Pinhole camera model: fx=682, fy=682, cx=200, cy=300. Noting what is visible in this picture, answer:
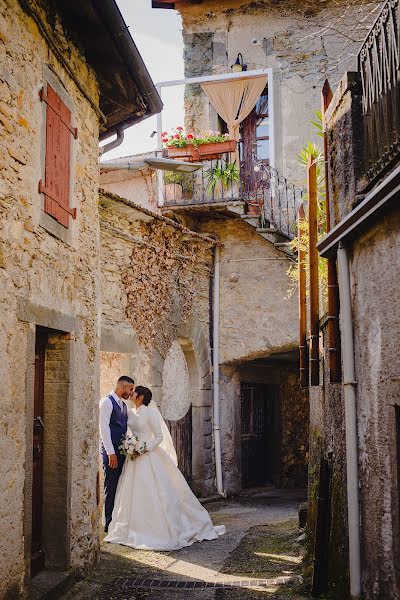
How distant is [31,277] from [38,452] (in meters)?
1.62

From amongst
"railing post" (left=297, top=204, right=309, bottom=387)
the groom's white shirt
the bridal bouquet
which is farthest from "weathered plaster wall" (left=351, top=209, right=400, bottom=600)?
the groom's white shirt

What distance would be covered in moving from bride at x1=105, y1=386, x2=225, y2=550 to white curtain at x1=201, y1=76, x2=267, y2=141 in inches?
256

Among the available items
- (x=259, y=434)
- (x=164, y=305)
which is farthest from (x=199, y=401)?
(x=259, y=434)

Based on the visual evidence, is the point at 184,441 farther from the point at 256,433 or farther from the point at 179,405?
the point at 256,433

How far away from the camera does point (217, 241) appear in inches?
475

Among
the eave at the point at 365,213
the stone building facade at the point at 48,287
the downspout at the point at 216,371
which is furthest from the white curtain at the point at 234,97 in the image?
the eave at the point at 365,213

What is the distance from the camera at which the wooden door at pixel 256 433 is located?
44.1ft

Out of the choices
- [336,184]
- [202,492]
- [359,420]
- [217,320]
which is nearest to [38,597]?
[359,420]

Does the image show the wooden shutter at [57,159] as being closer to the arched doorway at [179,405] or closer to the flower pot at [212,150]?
the arched doorway at [179,405]

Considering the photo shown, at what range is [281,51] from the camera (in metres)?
13.6

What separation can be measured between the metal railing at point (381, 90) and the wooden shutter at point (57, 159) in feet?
8.11

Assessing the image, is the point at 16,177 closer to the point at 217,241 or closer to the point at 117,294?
the point at 117,294

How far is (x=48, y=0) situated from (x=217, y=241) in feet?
22.6

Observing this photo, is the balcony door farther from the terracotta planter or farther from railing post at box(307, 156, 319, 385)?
railing post at box(307, 156, 319, 385)
